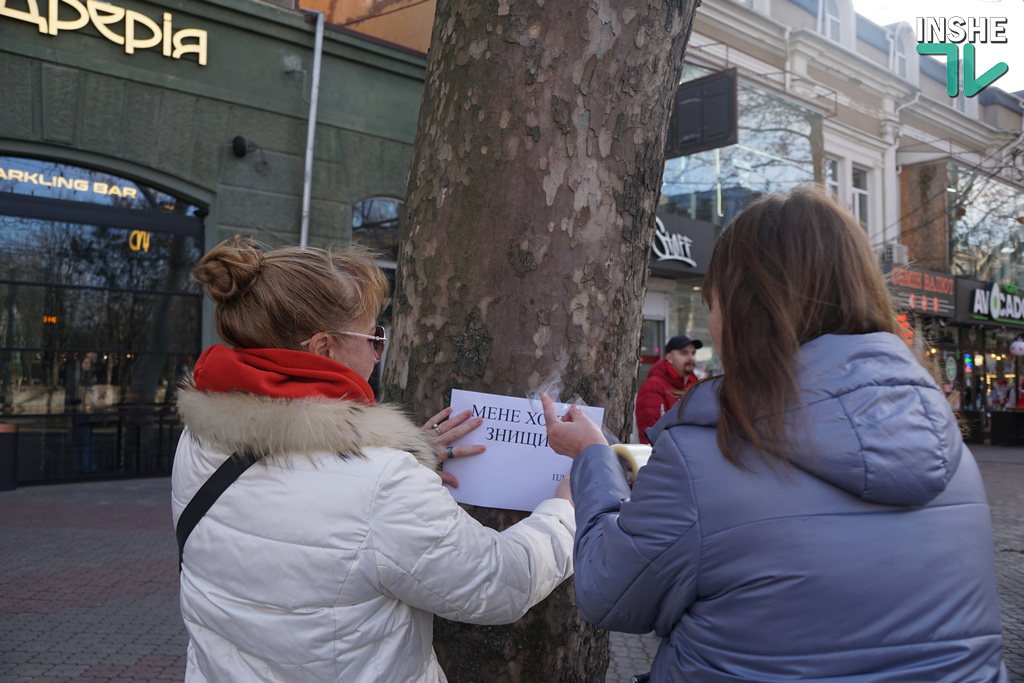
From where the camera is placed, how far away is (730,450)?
4.20 feet

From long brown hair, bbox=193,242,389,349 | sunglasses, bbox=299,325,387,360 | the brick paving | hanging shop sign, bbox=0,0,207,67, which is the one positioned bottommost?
the brick paving

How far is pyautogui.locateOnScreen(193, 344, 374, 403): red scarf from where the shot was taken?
5.37 ft

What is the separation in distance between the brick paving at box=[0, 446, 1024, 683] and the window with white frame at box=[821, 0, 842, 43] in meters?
14.2

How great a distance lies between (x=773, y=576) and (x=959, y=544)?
31cm

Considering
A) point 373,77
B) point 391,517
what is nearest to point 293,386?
point 391,517

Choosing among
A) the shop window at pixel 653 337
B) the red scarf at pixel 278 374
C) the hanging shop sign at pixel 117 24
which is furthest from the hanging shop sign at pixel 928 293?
the red scarf at pixel 278 374

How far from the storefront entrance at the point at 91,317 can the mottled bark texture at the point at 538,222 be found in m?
9.33

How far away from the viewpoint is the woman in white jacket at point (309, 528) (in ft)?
4.96

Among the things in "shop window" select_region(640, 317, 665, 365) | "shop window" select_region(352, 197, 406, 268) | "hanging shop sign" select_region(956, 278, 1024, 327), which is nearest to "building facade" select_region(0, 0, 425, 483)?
"shop window" select_region(352, 197, 406, 268)

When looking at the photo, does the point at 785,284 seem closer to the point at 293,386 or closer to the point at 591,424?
the point at 591,424

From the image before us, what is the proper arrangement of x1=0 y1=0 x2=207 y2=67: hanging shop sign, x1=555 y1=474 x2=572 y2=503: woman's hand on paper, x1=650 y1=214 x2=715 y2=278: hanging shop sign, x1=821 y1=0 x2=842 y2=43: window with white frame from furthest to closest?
x1=821 y1=0 x2=842 y2=43: window with white frame
x1=650 y1=214 x2=715 y2=278: hanging shop sign
x1=0 y1=0 x2=207 y2=67: hanging shop sign
x1=555 y1=474 x2=572 y2=503: woman's hand on paper

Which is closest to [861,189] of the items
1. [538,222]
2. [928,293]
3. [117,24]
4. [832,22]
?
[928,293]

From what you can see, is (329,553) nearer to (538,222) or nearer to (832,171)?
(538,222)

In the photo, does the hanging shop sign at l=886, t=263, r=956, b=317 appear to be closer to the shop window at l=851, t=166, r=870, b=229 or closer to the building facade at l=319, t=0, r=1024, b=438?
the building facade at l=319, t=0, r=1024, b=438
